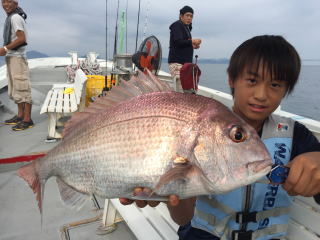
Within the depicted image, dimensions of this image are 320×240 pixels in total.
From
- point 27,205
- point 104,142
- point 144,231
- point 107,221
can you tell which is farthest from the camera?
point 27,205

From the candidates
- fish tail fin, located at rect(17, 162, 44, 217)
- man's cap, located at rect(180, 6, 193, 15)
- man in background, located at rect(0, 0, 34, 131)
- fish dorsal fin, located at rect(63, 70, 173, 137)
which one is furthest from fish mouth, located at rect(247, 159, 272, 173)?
man in background, located at rect(0, 0, 34, 131)

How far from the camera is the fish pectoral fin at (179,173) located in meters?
0.97

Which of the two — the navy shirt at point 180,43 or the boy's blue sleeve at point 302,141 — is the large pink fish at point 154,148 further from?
the navy shirt at point 180,43

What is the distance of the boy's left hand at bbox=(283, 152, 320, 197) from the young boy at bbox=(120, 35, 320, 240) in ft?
1.33

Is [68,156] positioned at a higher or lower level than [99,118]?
lower

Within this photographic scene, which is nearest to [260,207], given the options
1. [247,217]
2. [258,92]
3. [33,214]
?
[247,217]

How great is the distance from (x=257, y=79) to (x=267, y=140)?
0.37 m

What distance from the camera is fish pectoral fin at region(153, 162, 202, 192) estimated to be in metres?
0.97

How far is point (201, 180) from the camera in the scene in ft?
3.32

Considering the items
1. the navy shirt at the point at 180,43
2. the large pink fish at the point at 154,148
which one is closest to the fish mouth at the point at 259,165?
the large pink fish at the point at 154,148

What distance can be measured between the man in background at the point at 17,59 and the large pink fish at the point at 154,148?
14.0ft

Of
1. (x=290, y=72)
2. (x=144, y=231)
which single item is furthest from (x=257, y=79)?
(x=144, y=231)

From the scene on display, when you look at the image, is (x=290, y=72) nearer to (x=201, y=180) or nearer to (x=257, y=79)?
(x=257, y=79)

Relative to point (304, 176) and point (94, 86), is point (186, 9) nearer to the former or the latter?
point (94, 86)
